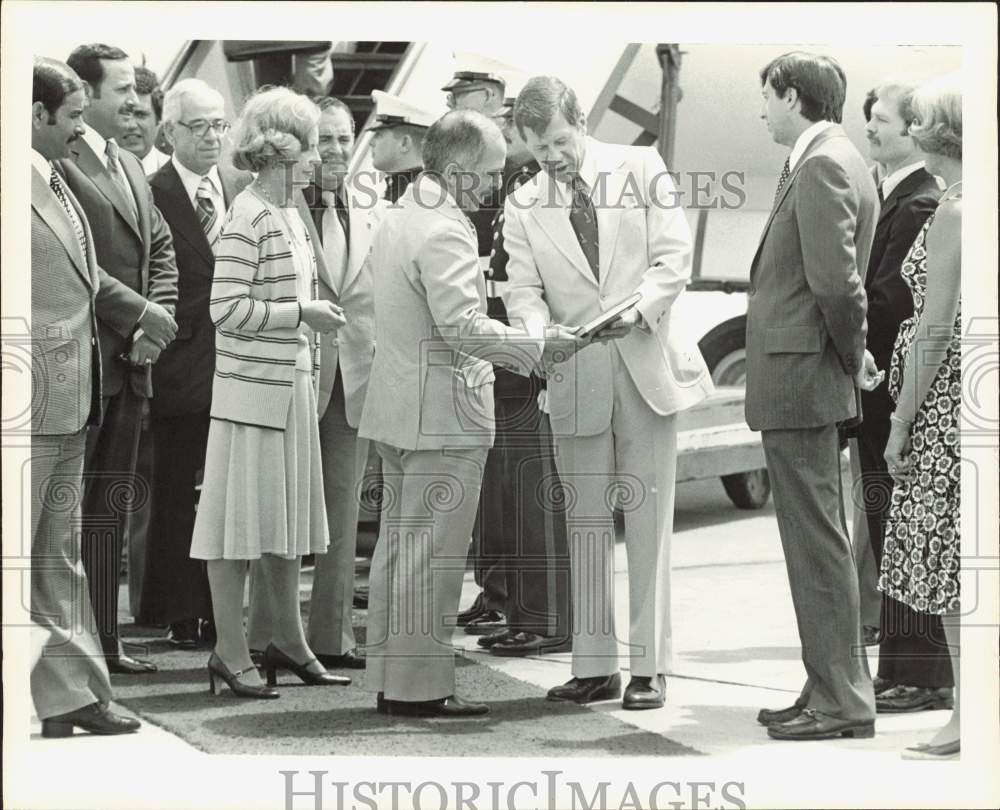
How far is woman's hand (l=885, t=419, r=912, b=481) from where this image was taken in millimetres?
5215

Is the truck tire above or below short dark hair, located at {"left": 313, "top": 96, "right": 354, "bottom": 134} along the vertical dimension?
below

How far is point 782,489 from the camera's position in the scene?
17.2ft

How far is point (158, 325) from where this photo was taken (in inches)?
219

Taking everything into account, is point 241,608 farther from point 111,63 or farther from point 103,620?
point 111,63

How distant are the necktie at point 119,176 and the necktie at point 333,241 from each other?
549 millimetres

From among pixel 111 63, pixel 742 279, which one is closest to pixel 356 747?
pixel 111 63

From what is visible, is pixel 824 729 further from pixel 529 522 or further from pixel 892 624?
pixel 529 522

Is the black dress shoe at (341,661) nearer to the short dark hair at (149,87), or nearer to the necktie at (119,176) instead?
the necktie at (119,176)

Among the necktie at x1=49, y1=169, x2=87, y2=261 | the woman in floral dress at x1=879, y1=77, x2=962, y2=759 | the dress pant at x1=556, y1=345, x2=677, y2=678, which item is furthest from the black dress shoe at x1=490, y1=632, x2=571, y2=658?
the necktie at x1=49, y1=169, x2=87, y2=261

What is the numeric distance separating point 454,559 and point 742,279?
2.12m

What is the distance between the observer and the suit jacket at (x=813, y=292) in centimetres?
509

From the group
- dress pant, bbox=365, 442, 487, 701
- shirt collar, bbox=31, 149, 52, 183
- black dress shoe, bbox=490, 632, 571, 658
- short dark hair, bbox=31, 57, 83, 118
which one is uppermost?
short dark hair, bbox=31, 57, 83, 118

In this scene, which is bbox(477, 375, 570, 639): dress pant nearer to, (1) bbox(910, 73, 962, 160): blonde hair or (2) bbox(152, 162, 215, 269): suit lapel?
(2) bbox(152, 162, 215, 269): suit lapel

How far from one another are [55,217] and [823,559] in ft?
7.32
